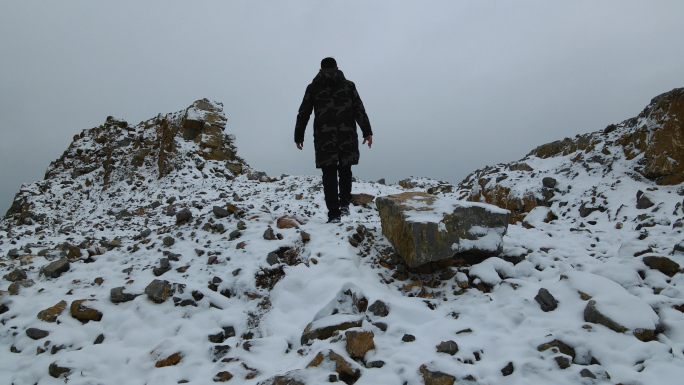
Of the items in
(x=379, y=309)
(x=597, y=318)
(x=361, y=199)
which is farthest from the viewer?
(x=361, y=199)

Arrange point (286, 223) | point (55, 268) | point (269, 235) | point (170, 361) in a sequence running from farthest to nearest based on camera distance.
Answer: point (286, 223) → point (269, 235) → point (55, 268) → point (170, 361)

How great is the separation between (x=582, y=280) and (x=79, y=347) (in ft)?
18.1

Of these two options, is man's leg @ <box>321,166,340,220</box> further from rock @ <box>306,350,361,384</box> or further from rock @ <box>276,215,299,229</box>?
rock @ <box>306,350,361,384</box>

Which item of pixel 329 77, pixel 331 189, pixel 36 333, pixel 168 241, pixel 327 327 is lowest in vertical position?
pixel 327 327

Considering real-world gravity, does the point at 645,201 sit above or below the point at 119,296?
above

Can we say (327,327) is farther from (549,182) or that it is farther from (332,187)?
(549,182)

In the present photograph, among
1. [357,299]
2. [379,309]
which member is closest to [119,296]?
[357,299]

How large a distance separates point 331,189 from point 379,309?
2.75 meters

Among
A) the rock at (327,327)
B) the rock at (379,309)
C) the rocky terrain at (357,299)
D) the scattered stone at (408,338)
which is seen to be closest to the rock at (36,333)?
the rocky terrain at (357,299)

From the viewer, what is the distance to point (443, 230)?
4.61m

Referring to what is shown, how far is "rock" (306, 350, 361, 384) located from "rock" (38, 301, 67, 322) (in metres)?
3.18

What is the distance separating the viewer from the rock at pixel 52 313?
3.97 meters

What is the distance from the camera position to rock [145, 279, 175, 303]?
430 centimetres

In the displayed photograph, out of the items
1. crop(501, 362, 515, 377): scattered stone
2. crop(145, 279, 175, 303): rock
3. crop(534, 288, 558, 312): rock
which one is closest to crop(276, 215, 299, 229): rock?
crop(145, 279, 175, 303): rock
